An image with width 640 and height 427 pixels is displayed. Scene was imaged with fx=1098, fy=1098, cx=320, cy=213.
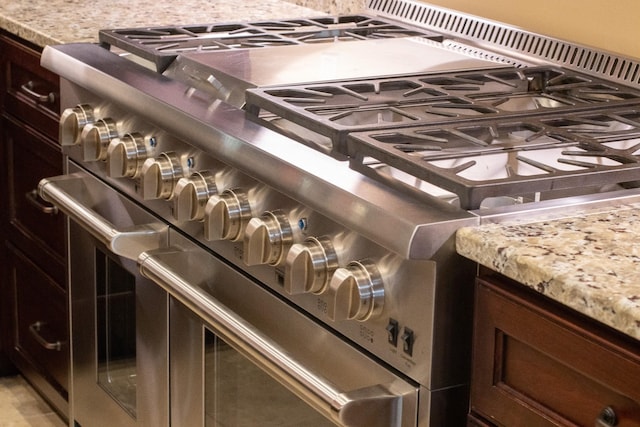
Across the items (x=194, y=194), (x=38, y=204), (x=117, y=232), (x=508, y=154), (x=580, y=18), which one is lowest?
(x=38, y=204)

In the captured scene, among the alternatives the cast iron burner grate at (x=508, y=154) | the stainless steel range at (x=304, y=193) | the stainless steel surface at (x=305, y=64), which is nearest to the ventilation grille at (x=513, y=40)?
the stainless steel range at (x=304, y=193)

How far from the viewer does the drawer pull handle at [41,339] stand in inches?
93.6

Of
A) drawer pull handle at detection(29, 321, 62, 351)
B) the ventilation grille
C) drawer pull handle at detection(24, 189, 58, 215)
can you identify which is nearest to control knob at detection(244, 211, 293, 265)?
the ventilation grille

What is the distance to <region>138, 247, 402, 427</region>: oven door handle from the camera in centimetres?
119

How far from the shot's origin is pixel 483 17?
211 centimetres

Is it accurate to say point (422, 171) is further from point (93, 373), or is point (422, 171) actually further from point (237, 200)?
point (93, 373)

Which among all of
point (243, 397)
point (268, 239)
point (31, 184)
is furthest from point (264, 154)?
point (31, 184)

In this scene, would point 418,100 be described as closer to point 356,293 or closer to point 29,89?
point 356,293

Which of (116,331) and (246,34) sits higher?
(246,34)

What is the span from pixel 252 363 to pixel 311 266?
0.97 feet

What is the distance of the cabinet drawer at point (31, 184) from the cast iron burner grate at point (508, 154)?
1081 millimetres

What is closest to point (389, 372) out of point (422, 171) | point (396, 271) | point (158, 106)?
point (396, 271)

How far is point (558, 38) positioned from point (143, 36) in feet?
2.49

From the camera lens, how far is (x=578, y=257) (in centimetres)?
104
